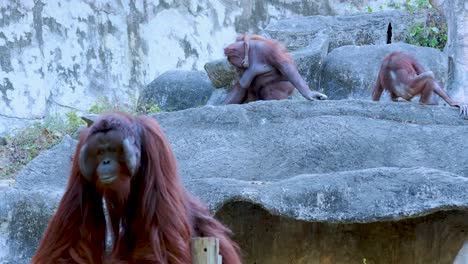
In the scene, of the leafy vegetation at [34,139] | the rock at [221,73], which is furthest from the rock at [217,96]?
the leafy vegetation at [34,139]

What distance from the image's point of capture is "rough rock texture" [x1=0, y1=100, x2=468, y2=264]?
4039 millimetres

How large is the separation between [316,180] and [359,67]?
3.96 m

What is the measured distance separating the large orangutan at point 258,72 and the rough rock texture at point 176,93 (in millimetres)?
778

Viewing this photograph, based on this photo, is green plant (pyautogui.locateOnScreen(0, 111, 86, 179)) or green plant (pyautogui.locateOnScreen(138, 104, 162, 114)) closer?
green plant (pyautogui.locateOnScreen(138, 104, 162, 114))

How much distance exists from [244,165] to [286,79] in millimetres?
2685

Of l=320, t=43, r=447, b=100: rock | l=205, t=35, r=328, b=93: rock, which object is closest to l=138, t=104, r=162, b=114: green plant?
l=205, t=35, r=328, b=93: rock

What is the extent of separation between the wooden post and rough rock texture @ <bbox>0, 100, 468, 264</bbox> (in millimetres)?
1117

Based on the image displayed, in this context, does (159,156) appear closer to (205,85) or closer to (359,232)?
(359,232)

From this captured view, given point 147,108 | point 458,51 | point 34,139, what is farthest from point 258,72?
point 34,139

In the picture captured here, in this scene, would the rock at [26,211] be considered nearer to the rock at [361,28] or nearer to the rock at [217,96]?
the rock at [217,96]

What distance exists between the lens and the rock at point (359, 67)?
7829 millimetres

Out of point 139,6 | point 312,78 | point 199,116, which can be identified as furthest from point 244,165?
point 139,6

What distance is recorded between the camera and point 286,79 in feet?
24.2

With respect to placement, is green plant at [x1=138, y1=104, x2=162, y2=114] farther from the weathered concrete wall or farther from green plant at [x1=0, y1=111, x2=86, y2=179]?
the weathered concrete wall
